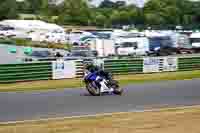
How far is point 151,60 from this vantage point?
3200 cm

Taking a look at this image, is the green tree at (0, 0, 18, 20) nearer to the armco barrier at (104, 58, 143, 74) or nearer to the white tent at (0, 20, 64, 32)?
the white tent at (0, 20, 64, 32)

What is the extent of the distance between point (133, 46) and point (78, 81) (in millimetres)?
24350

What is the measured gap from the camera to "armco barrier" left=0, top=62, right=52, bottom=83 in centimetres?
2562

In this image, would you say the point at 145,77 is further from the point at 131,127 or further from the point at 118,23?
the point at 118,23

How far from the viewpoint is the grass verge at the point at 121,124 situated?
11.1m

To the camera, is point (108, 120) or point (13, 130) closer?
point (13, 130)

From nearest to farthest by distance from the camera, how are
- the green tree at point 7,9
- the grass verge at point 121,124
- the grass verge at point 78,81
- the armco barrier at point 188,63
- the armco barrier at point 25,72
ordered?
the grass verge at point 121,124 < the grass verge at point 78,81 < the armco barrier at point 25,72 < the armco barrier at point 188,63 < the green tree at point 7,9

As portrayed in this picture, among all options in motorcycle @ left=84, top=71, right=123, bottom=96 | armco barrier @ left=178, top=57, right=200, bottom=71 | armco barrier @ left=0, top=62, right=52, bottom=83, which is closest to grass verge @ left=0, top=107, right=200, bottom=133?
motorcycle @ left=84, top=71, right=123, bottom=96

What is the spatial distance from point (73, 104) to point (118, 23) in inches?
3984

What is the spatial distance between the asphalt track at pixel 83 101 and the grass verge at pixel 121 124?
4.23ft

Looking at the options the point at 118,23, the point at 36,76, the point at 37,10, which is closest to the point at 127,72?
the point at 36,76

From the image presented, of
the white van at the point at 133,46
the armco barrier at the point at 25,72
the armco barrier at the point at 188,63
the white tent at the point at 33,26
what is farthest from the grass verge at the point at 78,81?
the white tent at the point at 33,26

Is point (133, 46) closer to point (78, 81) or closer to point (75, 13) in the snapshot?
point (78, 81)

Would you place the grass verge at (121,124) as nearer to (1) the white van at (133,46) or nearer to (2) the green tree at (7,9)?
(1) the white van at (133,46)
